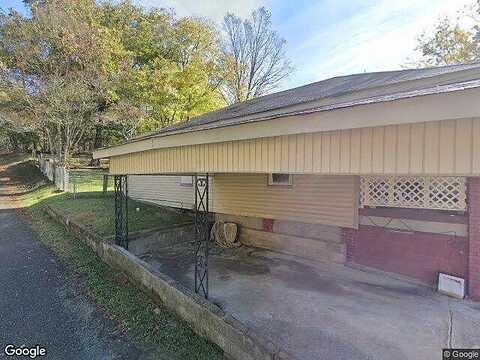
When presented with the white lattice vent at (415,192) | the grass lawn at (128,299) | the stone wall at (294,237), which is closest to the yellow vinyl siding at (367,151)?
the grass lawn at (128,299)

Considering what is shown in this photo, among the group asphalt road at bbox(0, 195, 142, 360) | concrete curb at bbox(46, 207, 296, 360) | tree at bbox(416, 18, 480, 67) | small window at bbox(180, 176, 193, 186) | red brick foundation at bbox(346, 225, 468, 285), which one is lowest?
asphalt road at bbox(0, 195, 142, 360)

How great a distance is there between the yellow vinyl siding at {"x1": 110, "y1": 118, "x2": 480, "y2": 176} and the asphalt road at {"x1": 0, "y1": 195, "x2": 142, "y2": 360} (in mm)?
2724

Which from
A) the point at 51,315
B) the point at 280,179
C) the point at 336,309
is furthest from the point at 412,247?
the point at 51,315

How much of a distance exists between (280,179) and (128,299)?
14.3 feet

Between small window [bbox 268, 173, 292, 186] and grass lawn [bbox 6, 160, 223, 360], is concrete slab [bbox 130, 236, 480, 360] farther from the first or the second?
small window [bbox 268, 173, 292, 186]

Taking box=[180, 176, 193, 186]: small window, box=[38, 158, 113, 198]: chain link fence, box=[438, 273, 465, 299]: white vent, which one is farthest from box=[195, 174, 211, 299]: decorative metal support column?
box=[38, 158, 113, 198]: chain link fence

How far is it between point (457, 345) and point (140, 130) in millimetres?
19987

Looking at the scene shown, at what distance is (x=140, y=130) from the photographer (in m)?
20.4

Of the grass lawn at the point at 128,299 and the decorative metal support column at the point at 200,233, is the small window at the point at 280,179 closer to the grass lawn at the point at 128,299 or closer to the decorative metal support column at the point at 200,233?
the decorative metal support column at the point at 200,233

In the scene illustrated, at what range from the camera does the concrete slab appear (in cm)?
352

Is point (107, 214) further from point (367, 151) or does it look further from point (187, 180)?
point (367, 151)

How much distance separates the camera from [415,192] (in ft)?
17.8

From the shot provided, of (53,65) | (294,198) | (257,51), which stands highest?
(257,51)

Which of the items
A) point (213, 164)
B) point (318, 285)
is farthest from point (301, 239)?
point (213, 164)
